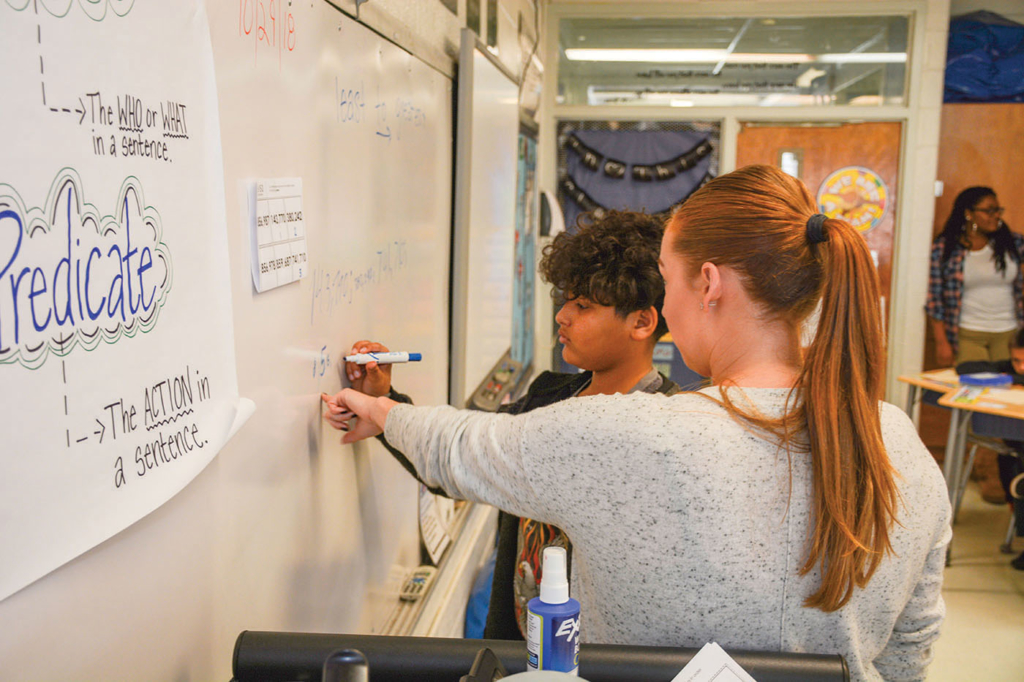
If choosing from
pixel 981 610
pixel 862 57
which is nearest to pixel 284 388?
pixel 981 610

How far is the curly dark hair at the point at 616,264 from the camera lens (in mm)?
1525

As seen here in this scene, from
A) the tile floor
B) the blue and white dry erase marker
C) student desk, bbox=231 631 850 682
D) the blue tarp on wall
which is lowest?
the tile floor

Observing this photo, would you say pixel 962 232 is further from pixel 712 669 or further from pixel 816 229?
pixel 712 669

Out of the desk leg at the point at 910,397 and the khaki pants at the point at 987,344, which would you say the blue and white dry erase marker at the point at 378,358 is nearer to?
the desk leg at the point at 910,397

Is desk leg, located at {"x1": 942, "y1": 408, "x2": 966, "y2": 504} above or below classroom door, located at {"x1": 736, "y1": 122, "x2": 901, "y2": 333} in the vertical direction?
below

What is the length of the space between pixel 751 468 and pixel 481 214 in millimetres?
1517

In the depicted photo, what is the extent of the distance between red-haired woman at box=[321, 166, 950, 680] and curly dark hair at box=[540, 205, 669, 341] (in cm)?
50

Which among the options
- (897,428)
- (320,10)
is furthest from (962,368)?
(320,10)

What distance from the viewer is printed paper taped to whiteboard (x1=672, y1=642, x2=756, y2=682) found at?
803 mm

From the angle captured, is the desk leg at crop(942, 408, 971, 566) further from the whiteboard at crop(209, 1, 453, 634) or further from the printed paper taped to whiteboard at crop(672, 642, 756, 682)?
the printed paper taped to whiteboard at crop(672, 642, 756, 682)

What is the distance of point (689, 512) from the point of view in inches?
34.4

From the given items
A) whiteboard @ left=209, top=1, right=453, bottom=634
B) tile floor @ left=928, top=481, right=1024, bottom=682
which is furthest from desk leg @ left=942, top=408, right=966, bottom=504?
whiteboard @ left=209, top=1, right=453, bottom=634

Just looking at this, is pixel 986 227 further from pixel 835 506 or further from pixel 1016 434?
pixel 835 506

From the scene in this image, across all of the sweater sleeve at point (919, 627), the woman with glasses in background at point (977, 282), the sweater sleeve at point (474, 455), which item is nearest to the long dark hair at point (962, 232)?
the woman with glasses in background at point (977, 282)
